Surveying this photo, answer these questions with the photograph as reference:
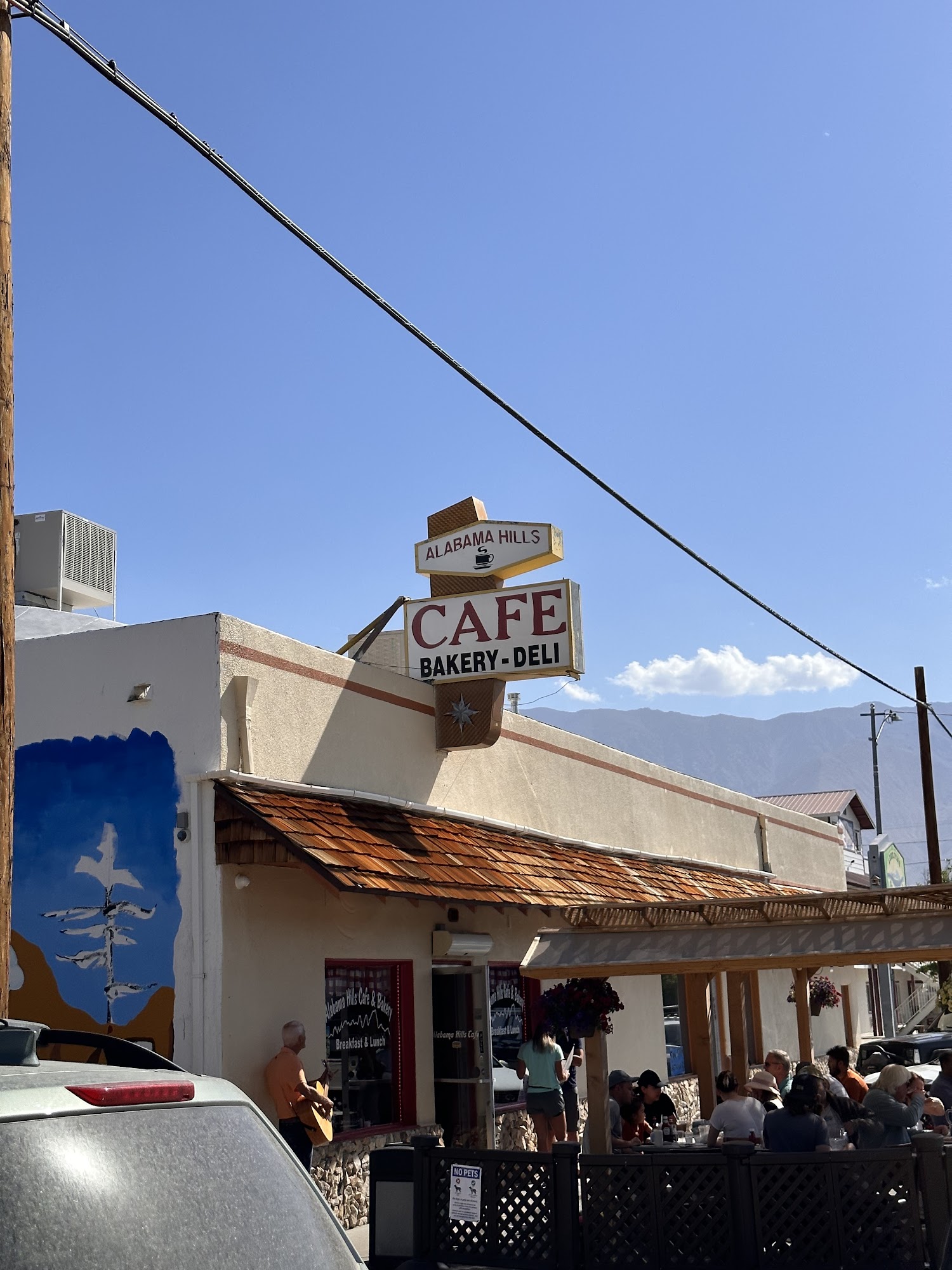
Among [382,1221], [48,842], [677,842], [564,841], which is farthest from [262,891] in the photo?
[677,842]

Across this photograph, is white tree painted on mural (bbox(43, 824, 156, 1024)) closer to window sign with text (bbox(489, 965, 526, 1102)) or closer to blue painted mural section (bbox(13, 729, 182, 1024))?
blue painted mural section (bbox(13, 729, 182, 1024))

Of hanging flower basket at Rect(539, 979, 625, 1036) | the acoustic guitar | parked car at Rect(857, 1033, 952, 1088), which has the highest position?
hanging flower basket at Rect(539, 979, 625, 1036)

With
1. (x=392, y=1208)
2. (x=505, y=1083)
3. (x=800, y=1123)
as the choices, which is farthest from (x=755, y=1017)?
(x=392, y=1208)

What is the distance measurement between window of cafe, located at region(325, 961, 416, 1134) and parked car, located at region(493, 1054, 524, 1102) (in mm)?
2065

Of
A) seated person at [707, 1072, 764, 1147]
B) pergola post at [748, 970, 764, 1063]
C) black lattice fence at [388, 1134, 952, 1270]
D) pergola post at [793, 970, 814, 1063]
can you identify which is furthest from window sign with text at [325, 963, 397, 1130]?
pergola post at [748, 970, 764, 1063]

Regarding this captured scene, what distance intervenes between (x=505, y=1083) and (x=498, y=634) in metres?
5.10

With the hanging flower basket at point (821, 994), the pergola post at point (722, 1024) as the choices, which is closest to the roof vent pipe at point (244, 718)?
the pergola post at point (722, 1024)

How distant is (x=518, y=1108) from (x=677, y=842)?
326 inches

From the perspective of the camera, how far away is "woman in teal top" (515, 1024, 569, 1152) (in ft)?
40.3

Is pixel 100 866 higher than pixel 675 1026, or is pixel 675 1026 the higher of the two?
pixel 100 866

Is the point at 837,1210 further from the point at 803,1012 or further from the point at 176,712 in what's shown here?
the point at 803,1012

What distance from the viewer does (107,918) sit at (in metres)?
11.3

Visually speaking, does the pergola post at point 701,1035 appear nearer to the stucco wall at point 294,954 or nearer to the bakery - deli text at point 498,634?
the stucco wall at point 294,954

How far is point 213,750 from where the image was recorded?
11.3 meters
